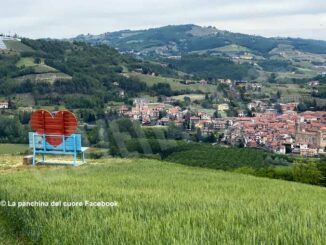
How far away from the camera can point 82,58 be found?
149 metres

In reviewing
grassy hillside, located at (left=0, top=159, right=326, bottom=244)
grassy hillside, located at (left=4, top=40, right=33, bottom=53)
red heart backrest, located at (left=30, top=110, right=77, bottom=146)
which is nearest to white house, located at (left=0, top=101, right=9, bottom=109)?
grassy hillside, located at (left=4, top=40, right=33, bottom=53)

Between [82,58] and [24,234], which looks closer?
[24,234]

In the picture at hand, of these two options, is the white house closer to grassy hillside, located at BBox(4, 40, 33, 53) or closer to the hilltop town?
the hilltop town

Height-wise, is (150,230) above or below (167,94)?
above

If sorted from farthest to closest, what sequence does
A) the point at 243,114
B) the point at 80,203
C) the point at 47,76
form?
the point at 47,76, the point at 243,114, the point at 80,203

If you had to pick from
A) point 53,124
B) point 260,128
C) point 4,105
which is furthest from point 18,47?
point 53,124

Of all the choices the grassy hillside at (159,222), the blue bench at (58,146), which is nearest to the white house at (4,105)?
the blue bench at (58,146)

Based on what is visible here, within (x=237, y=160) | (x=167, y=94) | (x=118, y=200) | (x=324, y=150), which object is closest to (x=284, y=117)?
(x=324, y=150)

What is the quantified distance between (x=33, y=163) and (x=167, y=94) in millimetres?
104899

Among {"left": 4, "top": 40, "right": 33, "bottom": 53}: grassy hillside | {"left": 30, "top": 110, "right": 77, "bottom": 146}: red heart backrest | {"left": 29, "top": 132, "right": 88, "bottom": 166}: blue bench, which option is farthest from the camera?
{"left": 4, "top": 40, "right": 33, "bottom": 53}: grassy hillside

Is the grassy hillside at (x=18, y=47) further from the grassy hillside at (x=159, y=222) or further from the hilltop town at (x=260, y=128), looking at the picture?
the grassy hillside at (x=159, y=222)

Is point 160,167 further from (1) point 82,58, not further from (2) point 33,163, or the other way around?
(1) point 82,58

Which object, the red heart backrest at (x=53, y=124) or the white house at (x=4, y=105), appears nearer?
the red heart backrest at (x=53, y=124)

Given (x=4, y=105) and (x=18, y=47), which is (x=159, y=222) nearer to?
(x=4, y=105)
